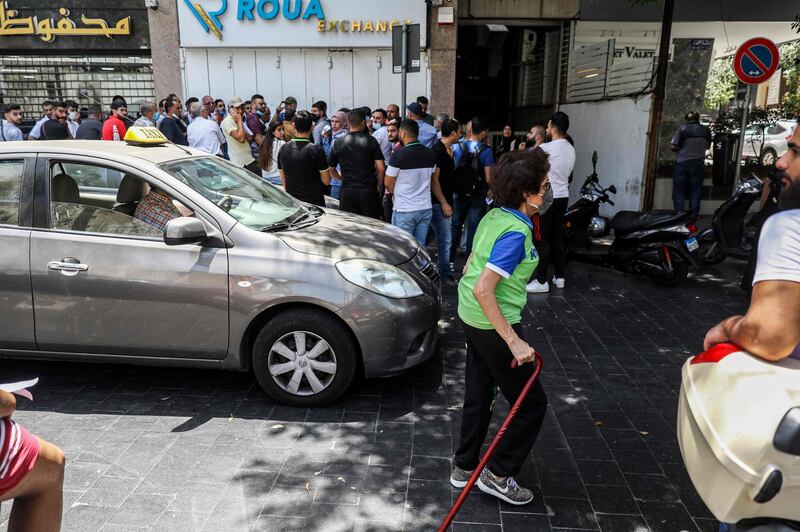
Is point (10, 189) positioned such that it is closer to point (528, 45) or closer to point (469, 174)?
point (469, 174)

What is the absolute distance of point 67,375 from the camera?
4652 millimetres

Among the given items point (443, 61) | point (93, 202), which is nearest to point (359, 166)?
point (93, 202)

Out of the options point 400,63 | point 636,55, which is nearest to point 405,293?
point 400,63

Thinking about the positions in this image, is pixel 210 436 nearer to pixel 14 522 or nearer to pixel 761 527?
pixel 14 522

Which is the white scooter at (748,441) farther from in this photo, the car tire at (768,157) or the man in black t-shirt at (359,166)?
the car tire at (768,157)

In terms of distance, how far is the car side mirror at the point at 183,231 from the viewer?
3.83m

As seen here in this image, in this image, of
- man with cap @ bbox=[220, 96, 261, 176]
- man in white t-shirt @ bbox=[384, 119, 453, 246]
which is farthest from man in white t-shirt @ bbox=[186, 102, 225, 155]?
man in white t-shirt @ bbox=[384, 119, 453, 246]

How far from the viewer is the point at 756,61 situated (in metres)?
8.57

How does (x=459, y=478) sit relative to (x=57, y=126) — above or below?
below

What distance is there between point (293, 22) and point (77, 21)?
494 centimetres

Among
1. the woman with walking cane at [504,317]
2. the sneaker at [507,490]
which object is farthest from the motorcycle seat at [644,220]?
the sneaker at [507,490]

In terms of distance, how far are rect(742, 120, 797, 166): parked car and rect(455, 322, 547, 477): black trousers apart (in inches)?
412

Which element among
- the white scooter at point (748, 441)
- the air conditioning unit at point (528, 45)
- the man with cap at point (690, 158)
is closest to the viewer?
the white scooter at point (748, 441)

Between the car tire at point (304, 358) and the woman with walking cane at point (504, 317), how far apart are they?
3.65ft
